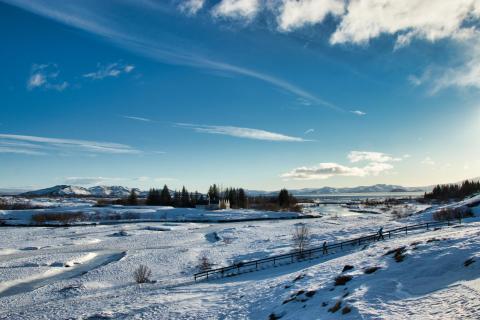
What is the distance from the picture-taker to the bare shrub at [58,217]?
4175 inches

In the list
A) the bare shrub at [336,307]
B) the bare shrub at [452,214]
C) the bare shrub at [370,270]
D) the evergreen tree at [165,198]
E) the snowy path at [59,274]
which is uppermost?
the evergreen tree at [165,198]

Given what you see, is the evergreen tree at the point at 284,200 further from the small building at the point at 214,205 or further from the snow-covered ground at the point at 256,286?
the snow-covered ground at the point at 256,286

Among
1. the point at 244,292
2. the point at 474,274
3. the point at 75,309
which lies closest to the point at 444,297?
the point at 474,274

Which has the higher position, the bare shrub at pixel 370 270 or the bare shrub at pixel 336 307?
the bare shrub at pixel 370 270

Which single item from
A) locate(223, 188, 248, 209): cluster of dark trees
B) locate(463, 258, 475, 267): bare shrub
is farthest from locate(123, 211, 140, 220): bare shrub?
locate(463, 258, 475, 267): bare shrub

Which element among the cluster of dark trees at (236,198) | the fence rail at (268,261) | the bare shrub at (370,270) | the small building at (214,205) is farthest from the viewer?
the cluster of dark trees at (236,198)

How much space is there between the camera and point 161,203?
510ft

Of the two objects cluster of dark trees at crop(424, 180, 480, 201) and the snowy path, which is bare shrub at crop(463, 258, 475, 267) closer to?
the snowy path

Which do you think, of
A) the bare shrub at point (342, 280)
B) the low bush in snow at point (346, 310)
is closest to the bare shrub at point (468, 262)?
the bare shrub at point (342, 280)

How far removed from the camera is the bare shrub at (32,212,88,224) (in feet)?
348

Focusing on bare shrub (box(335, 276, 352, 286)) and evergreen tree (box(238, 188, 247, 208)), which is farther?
evergreen tree (box(238, 188, 247, 208))

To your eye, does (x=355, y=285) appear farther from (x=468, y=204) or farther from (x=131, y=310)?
(x=468, y=204)

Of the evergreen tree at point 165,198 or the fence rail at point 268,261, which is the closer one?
the fence rail at point 268,261

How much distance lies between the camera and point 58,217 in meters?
110
